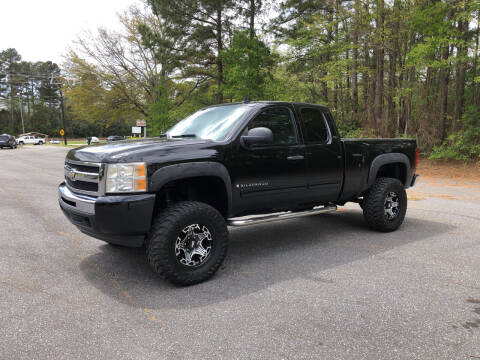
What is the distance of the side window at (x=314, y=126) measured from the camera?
4879 millimetres

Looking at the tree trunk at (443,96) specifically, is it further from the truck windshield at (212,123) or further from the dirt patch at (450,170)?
the truck windshield at (212,123)

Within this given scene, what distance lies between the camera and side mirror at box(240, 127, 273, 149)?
396 centimetres

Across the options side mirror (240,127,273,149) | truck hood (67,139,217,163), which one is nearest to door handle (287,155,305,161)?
side mirror (240,127,273,149)

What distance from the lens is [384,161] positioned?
5602 millimetres

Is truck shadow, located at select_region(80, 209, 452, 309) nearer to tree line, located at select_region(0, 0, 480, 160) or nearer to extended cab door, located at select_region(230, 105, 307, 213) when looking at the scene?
extended cab door, located at select_region(230, 105, 307, 213)

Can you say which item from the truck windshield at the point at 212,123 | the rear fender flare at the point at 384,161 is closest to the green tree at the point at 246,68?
the rear fender flare at the point at 384,161

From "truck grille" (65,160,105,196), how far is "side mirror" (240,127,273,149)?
1.55 metres

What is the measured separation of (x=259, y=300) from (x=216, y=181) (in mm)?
1333

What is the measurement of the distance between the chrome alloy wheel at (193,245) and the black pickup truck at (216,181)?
0.01 metres

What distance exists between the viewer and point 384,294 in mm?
3367

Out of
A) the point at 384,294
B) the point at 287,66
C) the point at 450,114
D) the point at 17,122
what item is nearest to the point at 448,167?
the point at 450,114

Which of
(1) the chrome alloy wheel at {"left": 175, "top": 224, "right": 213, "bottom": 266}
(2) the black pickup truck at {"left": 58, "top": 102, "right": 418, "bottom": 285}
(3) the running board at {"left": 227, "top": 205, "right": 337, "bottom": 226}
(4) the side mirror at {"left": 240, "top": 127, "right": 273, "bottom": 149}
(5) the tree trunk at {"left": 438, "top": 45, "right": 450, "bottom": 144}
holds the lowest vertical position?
(1) the chrome alloy wheel at {"left": 175, "top": 224, "right": 213, "bottom": 266}

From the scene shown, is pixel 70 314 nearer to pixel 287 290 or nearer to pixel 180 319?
pixel 180 319

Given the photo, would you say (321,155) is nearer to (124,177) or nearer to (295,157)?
(295,157)
